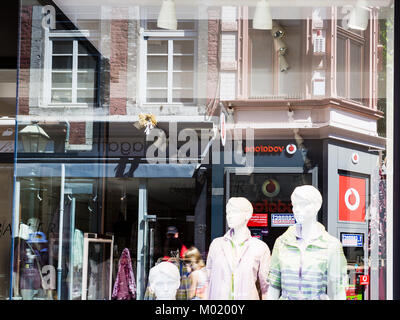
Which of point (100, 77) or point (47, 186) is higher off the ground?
point (100, 77)

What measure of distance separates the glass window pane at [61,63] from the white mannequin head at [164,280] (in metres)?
1.83

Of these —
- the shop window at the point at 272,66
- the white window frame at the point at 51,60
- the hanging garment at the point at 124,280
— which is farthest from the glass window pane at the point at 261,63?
the hanging garment at the point at 124,280

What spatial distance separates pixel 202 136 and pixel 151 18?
3.37ft

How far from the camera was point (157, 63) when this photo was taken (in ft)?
17.0

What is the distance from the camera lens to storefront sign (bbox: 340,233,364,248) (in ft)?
15.4

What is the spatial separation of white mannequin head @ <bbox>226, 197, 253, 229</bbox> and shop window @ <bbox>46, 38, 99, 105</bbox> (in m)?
1.45

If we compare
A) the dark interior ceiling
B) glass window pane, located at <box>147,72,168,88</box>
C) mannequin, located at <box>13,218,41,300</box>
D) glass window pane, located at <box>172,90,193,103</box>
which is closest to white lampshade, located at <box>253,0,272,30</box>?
glass window pane, located at <box>172,90,193,103</box>

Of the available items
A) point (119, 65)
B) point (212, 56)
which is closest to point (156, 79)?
point (119, 65)

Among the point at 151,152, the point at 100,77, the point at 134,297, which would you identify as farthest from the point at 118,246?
the point at 100,77

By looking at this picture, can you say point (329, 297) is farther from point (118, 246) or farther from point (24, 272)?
point (24, 272)

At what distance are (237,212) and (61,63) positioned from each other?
1.94 metres

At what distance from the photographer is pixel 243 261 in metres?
4.76

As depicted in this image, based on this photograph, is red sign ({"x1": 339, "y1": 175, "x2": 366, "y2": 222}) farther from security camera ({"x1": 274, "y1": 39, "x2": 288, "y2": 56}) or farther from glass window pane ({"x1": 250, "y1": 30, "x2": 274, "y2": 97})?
security camera ({"x1": 274, "y1": 39, "x2": 288, "y2": 56})

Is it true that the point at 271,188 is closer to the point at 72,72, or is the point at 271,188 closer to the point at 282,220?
the point at 282,220
